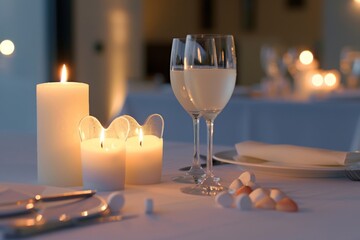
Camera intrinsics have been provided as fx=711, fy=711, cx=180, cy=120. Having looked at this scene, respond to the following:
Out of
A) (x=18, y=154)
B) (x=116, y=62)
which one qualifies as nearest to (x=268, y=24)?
(x=116, y=62)

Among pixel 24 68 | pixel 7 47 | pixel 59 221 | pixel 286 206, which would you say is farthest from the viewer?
pixel 24 68

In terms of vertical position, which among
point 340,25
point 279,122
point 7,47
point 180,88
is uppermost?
point 340,25

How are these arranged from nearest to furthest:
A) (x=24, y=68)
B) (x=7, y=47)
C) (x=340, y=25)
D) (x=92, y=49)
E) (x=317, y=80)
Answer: (x=317, y=80) < (x=7, y=47) < (x=24, y=68) < (x=340, y=25) < (x=92, y=49)

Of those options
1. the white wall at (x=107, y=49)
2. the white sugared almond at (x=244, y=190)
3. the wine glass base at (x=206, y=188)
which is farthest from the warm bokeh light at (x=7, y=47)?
the white sugared almond at (x=244, y=190)

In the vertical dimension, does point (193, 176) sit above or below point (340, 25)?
below

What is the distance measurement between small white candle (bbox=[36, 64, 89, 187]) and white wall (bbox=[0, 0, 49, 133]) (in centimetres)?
483

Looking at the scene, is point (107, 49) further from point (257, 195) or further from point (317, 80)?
point (257, 195)

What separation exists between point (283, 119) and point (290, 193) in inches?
78.5

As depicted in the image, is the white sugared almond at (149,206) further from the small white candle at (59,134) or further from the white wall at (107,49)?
the white wall at (107,49)

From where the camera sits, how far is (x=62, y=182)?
41.4 inches

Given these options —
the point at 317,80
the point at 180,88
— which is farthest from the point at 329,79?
the point at 180,88

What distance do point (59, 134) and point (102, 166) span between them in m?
Result: 0.10

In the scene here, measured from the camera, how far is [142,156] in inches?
42.0

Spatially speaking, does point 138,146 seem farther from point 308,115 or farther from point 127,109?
point 127,109
